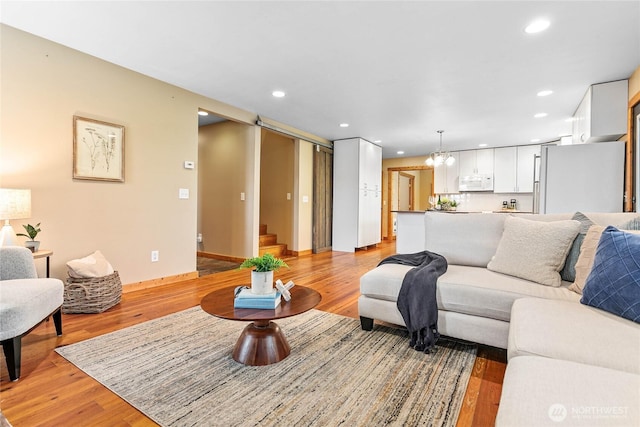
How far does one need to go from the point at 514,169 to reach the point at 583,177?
3806 mm

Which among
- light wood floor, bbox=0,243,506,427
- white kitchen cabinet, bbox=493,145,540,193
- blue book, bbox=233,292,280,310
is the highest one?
white kitchen cabinet, bbox=493,145,540,193

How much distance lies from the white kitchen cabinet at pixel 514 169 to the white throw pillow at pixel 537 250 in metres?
5.61

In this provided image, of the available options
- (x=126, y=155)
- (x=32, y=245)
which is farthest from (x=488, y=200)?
(x=32, y=245)

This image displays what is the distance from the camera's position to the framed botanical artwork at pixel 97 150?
9.83 feet

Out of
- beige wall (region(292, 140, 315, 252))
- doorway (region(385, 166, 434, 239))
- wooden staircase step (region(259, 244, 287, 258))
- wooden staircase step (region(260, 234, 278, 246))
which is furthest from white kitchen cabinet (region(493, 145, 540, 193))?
wooden staircase step (region(260, 234, 278, 246))

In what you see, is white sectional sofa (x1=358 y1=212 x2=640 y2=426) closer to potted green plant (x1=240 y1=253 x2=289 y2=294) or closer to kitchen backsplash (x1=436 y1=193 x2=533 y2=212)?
potted green plant (x1=240 y1=253 x2=289 y2=294)

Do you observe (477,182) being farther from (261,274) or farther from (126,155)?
(126,155)

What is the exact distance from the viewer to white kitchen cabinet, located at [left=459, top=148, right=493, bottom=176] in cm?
735

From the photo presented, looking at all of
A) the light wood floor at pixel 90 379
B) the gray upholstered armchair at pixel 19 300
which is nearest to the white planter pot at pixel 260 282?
the light wood floor at pixel 90 379

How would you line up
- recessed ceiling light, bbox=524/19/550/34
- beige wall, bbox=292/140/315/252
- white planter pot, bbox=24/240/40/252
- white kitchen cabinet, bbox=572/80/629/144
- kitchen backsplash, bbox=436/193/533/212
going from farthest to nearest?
kitchen backsplash, bbox=436/193/533/212 < beige wall, bbox=292/140/315/252 < white kitchen cabinet, bbox=572/80/629/144 < white planter pot, bbox=24/240/40/252 < recessed ceiling light, bbox=524/19/550/34

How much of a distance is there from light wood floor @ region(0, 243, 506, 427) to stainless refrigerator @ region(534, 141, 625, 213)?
2607 millimetres

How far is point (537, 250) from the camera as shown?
2068 millimetres

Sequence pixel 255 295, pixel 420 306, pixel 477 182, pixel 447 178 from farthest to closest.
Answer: pixel 447 178
pixel 477 182
pixel 420 306
pixel 255 295

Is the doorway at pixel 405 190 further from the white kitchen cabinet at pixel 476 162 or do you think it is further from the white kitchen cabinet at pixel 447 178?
the white kitchen cabinet at pixel 476 162
